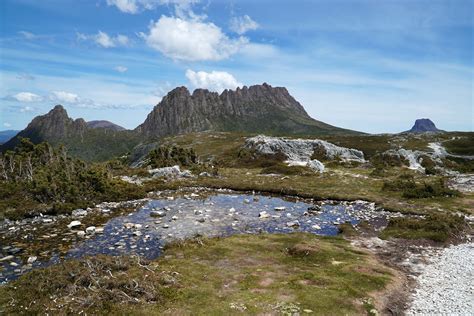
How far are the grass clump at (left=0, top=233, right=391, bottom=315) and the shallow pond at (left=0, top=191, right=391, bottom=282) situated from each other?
4.66m

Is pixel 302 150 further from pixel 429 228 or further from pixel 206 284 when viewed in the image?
pixel 206 284

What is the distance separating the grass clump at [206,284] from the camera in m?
15.8

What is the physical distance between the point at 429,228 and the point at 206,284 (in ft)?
68.6

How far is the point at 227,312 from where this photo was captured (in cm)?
1568

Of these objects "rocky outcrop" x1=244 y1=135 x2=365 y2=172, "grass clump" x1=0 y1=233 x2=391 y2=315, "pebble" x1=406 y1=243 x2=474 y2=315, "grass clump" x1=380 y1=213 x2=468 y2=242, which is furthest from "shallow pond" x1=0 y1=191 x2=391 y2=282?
"rocky outcrop" x1=244 y1=135 x2=365 y2=172

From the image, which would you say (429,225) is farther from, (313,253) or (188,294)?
(188,294)

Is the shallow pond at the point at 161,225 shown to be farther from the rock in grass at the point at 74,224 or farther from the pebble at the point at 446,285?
the pebble at the point at 446,285

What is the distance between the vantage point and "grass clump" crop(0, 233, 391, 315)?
15.8 metres

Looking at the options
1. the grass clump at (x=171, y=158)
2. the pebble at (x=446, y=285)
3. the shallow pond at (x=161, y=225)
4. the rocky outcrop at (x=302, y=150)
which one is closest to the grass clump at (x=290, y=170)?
the rocky outcrop at (x=302, y=150)

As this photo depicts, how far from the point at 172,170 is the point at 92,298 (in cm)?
4781

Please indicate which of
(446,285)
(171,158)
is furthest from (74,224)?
(171,158)

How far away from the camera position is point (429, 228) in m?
29.5

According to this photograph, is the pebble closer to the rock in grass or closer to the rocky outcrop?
the rock in grass

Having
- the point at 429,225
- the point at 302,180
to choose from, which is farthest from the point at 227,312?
the point at 302,180
